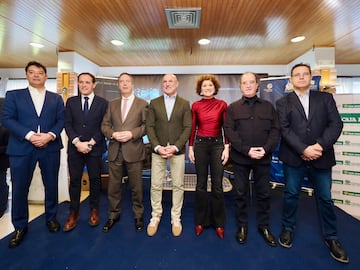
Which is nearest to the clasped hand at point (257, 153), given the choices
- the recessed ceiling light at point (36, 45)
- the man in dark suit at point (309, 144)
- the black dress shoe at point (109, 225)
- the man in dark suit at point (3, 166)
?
the man in dark suit at point (309, 144)

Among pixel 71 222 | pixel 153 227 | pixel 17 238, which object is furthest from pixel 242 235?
pixel 17 238

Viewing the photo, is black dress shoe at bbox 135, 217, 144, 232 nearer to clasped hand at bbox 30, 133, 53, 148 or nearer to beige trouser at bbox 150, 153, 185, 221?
beige trouser at bbox 150, 153, 185, 221

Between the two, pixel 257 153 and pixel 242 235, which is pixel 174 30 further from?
pixel 242 235

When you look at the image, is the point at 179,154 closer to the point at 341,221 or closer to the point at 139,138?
the point at 139,138

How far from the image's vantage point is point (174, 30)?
3.00 meters

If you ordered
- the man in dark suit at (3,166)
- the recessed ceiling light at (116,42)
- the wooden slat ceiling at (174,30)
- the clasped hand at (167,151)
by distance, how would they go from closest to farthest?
the clasped hand at (167,151)
the wooden slat ceiling at (174,30)
the man in dark suit at (3,166)
the recessed ceiling light at (116,42)

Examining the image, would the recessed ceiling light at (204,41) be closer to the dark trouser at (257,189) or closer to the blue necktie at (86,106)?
the blue necktie at (86,106)

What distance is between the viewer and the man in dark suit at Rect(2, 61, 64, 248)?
2035 millimetres

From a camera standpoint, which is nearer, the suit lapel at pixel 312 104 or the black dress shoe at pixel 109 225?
the suit lapel at pixel 312 104

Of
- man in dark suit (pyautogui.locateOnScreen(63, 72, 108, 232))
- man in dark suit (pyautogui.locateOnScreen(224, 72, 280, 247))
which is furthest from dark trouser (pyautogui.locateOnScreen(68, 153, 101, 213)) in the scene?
man in dark suit (pyautogui.locateOnScreen(224, 72, 280, 247))

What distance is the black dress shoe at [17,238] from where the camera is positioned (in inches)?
78.0

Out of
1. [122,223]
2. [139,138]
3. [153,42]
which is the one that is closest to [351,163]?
[139,138]

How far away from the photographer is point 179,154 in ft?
7.09

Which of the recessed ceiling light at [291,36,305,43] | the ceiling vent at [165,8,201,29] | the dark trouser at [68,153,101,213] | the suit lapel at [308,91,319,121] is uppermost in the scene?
the recessed ceiling light at [291,36,305,43]
